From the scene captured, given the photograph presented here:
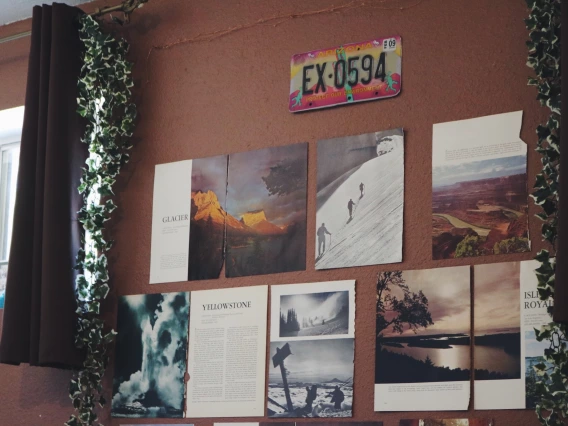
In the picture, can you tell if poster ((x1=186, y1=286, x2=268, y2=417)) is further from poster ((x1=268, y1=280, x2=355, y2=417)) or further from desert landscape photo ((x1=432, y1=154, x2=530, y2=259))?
desert landscape photo ((x1=432, y1=154, x2=530, y2=259))

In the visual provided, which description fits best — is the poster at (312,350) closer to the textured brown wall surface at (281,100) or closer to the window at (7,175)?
the textured brown wall surface at (281,100)

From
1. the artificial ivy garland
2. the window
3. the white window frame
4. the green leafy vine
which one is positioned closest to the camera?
the green leafy vine

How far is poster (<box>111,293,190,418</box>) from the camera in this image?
3.54 m

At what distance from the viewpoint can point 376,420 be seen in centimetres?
312

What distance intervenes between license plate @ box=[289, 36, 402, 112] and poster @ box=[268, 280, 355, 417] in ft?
2.16

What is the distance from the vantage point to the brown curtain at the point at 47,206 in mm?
3615

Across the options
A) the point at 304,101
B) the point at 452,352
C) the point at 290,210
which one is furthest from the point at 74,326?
the point at 452,352

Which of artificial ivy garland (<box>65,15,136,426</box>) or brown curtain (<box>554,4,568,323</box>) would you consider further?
artificial ivy garland (<box>65,15,136,426</box>)

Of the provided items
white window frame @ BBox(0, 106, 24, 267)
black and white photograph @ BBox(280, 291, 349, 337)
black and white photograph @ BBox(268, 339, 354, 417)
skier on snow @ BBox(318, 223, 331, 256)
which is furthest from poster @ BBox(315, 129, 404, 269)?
white window frame @ BBox(0, 106, 24, 267)

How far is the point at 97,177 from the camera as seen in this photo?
3805 mm

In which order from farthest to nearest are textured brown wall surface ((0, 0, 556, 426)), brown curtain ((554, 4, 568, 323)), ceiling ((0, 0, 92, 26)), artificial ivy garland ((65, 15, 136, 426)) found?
1. ceiling ((0, 0, 92, 26))
2. artificial ivy garland ((65, 15, 136, 426))
3. textured brown wall surface ((0, 0, 556, 426))
4. brown curtain ((554, 4, 568, 323))

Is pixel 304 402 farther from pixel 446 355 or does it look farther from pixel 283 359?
pixel 446 355

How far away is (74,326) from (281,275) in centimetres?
84

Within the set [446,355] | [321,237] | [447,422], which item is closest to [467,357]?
[446,355]
